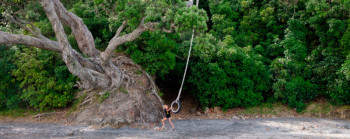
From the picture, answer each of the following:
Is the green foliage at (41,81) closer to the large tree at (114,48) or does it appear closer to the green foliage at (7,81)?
the green foliage at (7,81)

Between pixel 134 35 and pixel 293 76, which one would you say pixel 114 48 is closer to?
pixel 134 35

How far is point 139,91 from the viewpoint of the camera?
43.4ft

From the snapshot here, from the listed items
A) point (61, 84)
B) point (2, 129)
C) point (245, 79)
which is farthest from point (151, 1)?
point (2, 129)

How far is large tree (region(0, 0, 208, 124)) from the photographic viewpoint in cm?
1070

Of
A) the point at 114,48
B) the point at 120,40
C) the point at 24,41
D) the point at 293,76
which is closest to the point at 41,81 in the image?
the point at 24,41

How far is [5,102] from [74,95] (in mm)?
3535

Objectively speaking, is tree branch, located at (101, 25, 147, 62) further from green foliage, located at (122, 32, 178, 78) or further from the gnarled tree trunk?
green foliage, located at (122, 32, 178, 78)

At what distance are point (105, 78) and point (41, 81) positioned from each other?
9.75ft

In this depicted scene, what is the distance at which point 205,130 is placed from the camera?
11.4 meters

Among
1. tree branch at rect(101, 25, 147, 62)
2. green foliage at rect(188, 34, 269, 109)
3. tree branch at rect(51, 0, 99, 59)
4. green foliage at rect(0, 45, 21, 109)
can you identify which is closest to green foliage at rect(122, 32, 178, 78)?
green foliage at rect(188, 34, 269, 109)

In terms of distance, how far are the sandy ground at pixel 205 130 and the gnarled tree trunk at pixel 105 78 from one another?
95 centimetres

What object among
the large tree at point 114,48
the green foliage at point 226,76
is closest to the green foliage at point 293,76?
the green foliage at point 226,76

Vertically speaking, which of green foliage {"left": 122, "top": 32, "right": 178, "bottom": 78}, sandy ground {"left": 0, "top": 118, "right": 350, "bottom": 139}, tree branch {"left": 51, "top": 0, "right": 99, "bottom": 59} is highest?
tree branch {"left": 51, "top": 0, "right": 99, "bottom": 59}

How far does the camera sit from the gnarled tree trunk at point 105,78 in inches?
453
